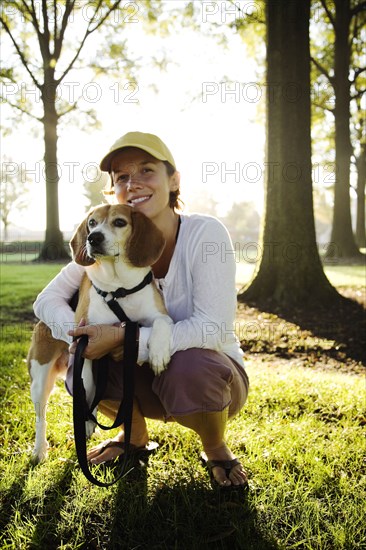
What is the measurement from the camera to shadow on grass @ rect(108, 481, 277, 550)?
204 centimetres

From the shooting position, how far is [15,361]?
4781mm

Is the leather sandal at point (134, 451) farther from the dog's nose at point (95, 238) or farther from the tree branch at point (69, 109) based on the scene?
the tree branch at point (69, 109)

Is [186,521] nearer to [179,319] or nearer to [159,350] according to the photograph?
[159,350]

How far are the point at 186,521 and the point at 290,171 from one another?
6.18 m

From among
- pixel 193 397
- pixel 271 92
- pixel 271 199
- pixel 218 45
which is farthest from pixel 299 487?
pixel 218 45

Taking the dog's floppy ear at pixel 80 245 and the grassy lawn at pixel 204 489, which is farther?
the dog's floppy ear at pixel 80 245

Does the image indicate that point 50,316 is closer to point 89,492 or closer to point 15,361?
point 89,492

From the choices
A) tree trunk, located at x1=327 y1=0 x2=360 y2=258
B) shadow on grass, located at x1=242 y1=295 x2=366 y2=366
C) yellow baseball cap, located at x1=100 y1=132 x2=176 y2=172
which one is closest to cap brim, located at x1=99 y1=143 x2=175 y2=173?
yellow baseball cap, located at x1=100 y1=132 x2=176 y2=172

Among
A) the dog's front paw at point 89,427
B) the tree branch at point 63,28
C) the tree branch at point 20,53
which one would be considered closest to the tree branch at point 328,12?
the tree branch at point 63,28

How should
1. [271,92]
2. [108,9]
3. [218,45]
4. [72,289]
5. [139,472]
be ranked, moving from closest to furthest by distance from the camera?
[139,472] → [72,289] → [271,92] → [218,45] → [108,9]

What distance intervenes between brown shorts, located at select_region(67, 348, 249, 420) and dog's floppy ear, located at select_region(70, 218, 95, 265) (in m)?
0.64

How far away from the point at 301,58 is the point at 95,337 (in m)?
6.88

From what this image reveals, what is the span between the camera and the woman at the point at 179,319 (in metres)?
2.42

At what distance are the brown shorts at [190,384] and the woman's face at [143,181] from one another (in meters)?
0.99
